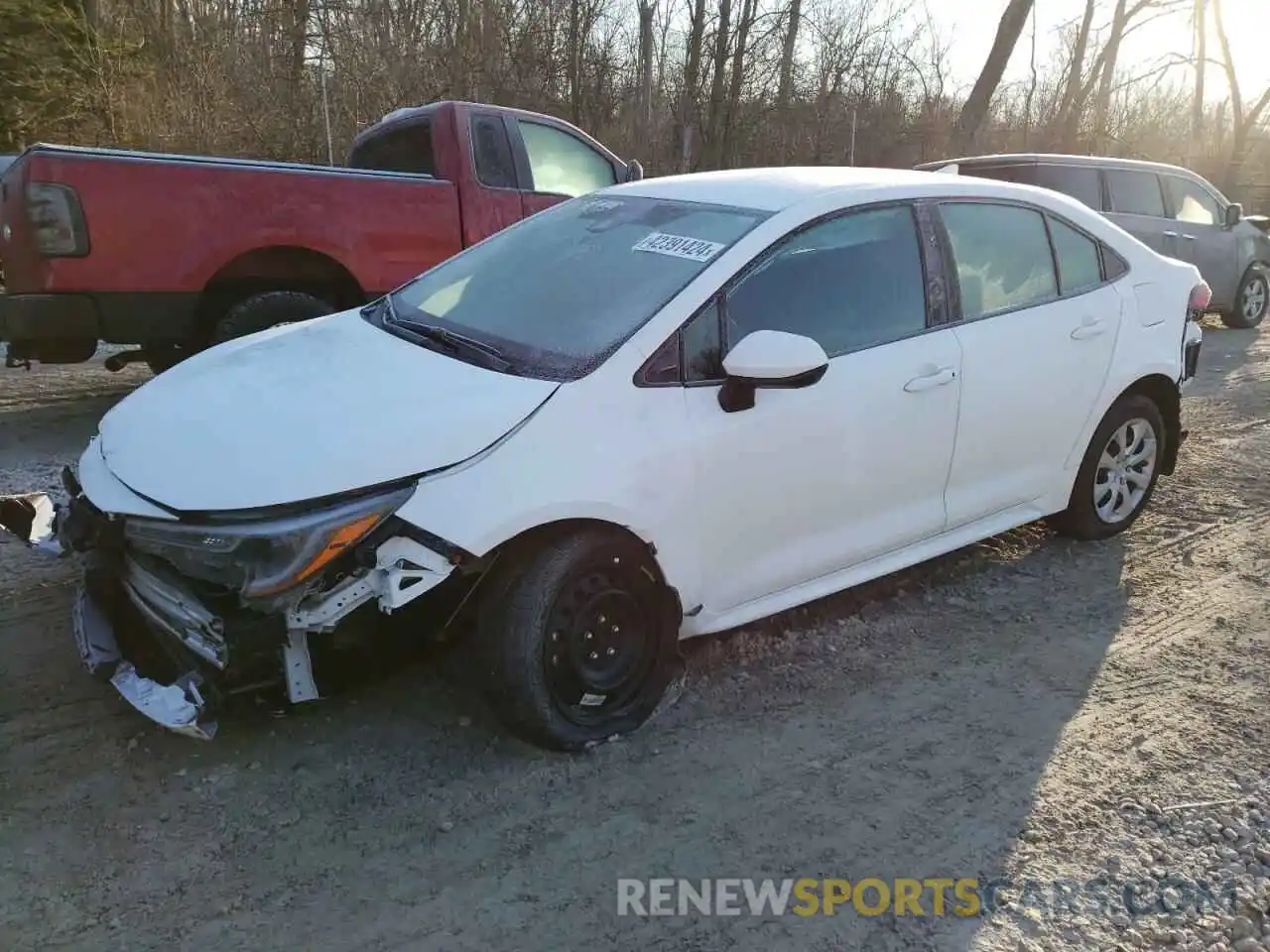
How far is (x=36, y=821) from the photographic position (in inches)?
108

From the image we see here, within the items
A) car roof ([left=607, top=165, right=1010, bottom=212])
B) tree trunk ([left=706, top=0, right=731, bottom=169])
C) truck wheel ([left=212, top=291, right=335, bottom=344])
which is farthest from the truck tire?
tree trunk ([left=706, top=0, right=731, bottom=169])

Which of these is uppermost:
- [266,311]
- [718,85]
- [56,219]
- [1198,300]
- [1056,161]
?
[718,85]

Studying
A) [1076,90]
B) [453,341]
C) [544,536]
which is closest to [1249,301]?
[453,341]

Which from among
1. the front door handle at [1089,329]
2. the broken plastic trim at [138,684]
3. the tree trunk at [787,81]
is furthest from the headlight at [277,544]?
the tree trunk at [787,81]

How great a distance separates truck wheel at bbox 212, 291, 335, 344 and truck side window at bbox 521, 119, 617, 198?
2097mm

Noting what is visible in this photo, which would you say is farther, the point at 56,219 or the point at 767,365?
the point at 56,219

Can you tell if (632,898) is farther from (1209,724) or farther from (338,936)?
(1209,724)

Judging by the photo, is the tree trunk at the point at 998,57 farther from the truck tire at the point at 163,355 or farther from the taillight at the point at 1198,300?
the truck tire at the point at 163,355

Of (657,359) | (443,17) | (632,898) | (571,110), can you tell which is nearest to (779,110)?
(571,110)

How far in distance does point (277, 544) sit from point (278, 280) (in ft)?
13.6

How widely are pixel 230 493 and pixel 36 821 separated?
1049 millimetres

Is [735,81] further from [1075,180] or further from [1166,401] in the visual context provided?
[1166,401]

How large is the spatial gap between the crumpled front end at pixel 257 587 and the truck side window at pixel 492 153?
4.89 metres

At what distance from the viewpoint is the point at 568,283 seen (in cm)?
360
